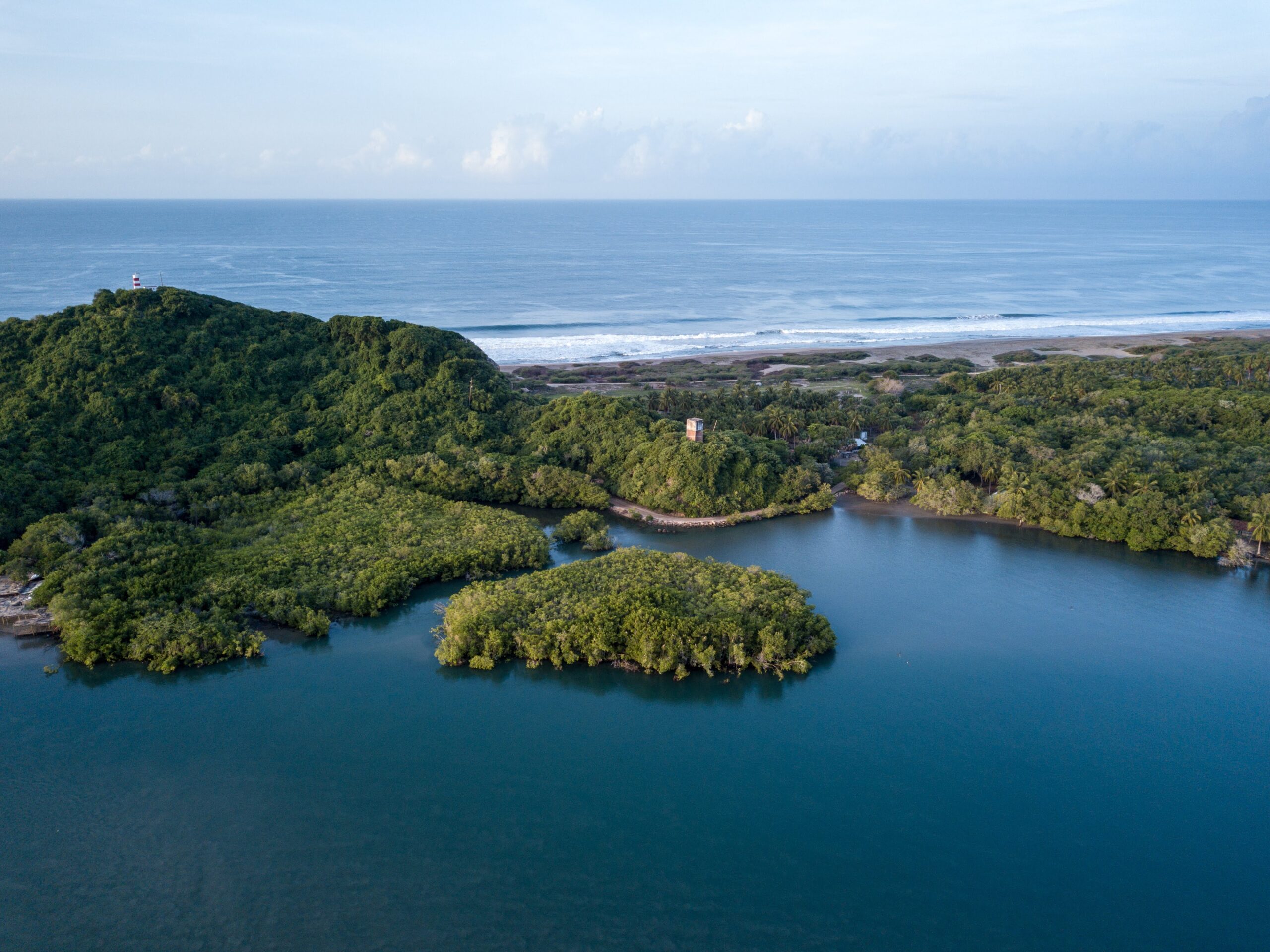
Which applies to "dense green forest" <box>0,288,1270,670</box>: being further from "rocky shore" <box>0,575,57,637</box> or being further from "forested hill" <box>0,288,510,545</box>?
"rocky shore" <box>0,575,57,637</box>

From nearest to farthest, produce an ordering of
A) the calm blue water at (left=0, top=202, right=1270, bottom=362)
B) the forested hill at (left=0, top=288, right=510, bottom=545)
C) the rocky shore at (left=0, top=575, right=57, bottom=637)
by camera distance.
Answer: the rocky shore at (left=0, top=575, right=57, bottom=637)
the forested hill at (left=0, top=288, right=510, bottom=545)
the calm blue water at (left=0, top=202, right=1270, bottom=362)

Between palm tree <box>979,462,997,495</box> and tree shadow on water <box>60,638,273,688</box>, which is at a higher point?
palm tree <box>979,462,997,495</box>

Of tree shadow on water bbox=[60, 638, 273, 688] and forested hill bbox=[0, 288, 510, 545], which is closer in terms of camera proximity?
tree shadow on water bbox=[60, 638, 273, 688]

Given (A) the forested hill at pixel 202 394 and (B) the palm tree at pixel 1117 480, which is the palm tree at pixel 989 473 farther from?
(A) the forested hill at pixel 202 394

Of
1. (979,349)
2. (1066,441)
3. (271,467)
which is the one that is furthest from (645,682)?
(979,349)

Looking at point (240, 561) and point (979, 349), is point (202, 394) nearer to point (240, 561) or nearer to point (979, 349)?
point (240, 561)

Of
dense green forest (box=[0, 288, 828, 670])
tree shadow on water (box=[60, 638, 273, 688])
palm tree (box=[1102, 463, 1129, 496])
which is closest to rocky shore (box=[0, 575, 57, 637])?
dense green forest (box=[0, 288, 828, 670])

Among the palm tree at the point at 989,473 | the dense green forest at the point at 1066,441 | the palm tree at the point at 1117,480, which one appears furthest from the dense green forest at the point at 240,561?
the palm tree at the point at 1117,480
